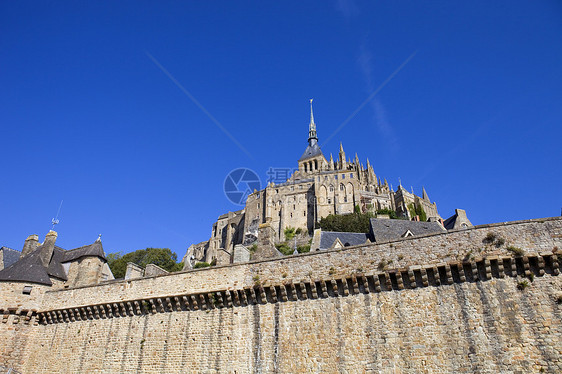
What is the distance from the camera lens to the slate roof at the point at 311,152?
123312 mm

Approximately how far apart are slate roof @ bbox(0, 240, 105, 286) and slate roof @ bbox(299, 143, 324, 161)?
321 feet

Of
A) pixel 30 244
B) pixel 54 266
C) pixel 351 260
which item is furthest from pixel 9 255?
pixel 351 260

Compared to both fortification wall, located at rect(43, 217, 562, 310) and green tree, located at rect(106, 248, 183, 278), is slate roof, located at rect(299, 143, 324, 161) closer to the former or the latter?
green tree, located at rect(106, 248, 183, 278)

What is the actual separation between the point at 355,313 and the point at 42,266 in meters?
20.4

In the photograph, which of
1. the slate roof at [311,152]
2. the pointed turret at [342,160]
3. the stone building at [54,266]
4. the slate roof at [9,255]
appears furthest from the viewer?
the slate roof at [311,152]

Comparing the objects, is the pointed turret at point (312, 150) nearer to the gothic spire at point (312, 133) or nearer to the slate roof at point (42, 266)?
the gothic spire at point (312, 133)

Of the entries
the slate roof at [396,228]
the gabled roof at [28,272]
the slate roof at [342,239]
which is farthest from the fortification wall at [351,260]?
the slate roof at [396,228]

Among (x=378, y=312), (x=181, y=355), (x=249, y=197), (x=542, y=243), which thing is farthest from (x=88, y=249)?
(x=249, y=197)

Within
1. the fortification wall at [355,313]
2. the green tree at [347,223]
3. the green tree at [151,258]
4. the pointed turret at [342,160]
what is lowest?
the fortification wall at [355,313]

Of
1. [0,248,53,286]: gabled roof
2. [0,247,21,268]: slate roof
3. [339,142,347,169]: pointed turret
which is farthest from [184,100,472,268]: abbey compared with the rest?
[0,248,53,286]: gabled roof

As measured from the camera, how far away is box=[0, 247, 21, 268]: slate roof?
29.9 metres

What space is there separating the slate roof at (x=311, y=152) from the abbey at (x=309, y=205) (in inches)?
711

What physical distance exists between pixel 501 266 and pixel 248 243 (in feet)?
230

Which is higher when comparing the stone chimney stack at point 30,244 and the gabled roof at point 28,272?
the stone chimney stack at point 30,244
